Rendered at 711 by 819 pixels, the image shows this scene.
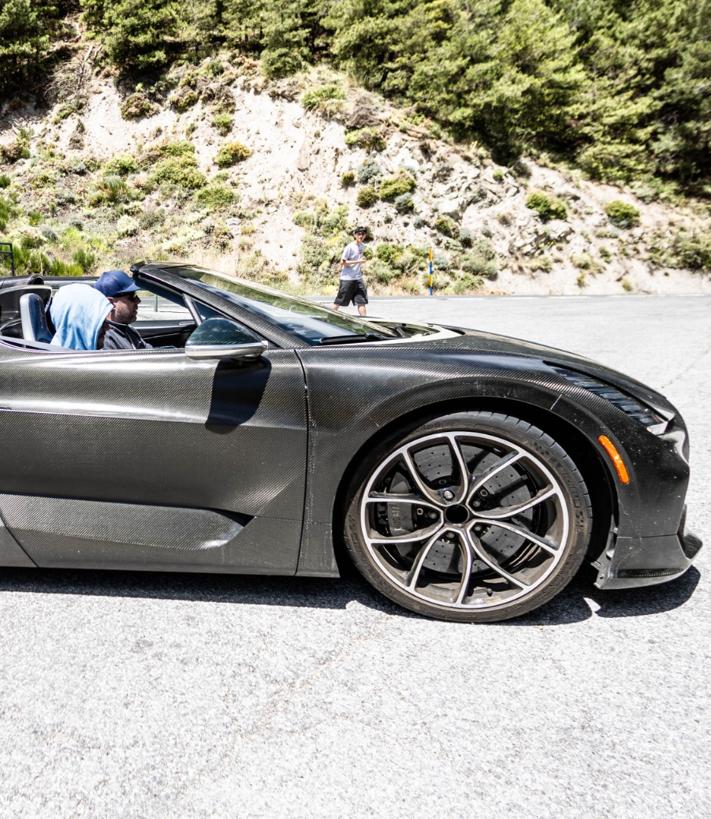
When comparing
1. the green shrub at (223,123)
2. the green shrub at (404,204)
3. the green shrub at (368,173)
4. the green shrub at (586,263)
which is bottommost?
the green shrub at (586,263)

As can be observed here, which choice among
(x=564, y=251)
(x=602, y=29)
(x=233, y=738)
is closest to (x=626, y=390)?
(x=233, y=738)

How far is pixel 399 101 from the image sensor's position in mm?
32906

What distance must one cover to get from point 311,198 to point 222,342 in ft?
96.0

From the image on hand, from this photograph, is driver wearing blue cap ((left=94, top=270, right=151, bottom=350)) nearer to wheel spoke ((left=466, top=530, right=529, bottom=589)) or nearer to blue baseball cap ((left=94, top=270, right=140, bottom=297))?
blue baseball cap ((left=94, top=270, right=140, bottom=297))

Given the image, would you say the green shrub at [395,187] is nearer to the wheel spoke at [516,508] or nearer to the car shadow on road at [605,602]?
the car shadow on road at [605,602]

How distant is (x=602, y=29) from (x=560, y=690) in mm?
43869

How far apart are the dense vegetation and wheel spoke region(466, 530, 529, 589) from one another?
32.7 m

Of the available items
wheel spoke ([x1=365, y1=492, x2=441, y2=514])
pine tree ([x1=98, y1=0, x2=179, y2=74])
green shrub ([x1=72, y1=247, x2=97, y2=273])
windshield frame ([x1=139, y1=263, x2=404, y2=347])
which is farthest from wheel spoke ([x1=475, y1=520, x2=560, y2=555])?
pine tree ([x1=98, y1=0, x2=179, y2=74])

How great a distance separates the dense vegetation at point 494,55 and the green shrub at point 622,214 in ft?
10.4

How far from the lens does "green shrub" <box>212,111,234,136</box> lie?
108 feet

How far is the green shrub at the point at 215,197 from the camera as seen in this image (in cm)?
2995

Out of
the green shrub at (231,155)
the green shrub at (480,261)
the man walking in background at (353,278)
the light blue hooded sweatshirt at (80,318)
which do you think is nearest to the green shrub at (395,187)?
the green shrub at (480,261)

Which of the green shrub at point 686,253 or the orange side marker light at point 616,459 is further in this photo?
the green shrub at point 686,253

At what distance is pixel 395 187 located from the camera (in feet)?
94.4
